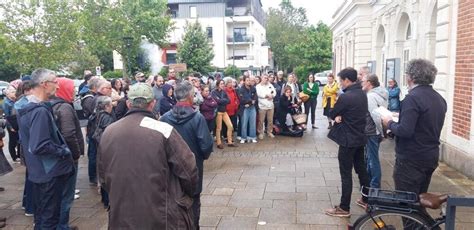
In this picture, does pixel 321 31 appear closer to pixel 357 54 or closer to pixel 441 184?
pixel 357 54

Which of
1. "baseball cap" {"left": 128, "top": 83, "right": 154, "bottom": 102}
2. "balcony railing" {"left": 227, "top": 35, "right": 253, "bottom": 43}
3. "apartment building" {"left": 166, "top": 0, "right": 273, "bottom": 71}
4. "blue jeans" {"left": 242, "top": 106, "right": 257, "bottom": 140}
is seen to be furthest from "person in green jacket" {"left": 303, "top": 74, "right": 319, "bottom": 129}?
"balcony railing" {"left": 227, "top": 35, "right": 253, "bottom": 43}

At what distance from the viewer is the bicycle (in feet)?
12.6

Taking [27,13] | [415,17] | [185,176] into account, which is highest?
[27,13]

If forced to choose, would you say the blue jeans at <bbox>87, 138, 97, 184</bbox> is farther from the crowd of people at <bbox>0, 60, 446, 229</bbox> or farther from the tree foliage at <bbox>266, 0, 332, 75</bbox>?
the tree foliage at <bbox>266, 0, 332, 75</bbox>

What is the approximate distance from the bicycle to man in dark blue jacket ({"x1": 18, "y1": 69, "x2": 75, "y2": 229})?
291 cm

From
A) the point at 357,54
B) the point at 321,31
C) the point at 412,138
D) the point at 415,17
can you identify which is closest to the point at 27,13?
the point at 357,54

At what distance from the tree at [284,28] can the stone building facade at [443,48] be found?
53.3 m

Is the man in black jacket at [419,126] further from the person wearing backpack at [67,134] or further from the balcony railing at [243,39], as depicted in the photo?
the balcony railing at [243,39]

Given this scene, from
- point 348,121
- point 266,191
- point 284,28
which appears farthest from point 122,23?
point 284,28

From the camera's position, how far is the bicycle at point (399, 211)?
152 inches

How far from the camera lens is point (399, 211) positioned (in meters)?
3.92

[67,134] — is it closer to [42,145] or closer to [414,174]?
Result: [42,145]

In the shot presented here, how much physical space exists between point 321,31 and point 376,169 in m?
50.8

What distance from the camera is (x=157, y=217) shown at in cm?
296
